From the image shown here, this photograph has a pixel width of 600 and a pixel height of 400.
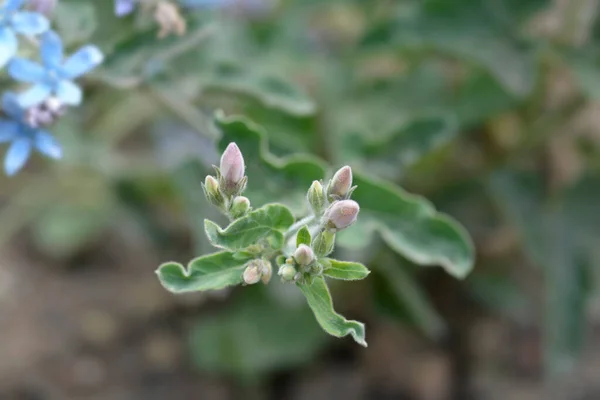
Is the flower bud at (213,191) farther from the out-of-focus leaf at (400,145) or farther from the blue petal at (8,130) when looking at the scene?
the out-of-focus leaf at (400,145)

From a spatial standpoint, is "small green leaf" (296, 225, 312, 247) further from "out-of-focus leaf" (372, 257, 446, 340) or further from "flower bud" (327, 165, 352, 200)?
"out-of-focus leaf" (372, 257, 446, 340)

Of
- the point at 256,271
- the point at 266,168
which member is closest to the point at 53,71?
the point at 266,168

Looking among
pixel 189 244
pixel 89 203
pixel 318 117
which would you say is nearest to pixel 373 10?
pixel 318 117

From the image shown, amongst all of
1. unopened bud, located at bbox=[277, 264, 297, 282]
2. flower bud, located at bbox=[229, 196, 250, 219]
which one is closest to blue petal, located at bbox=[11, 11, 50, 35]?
flower bud, located at bbox=[229, 196, 250, 219]

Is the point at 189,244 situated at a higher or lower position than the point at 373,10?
lower

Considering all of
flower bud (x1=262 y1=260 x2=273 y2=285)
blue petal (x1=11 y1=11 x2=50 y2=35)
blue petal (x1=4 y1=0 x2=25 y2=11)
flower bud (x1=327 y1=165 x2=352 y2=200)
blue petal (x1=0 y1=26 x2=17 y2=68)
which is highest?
blue petal (x1=4 y1=0 x2=25 y2=11)

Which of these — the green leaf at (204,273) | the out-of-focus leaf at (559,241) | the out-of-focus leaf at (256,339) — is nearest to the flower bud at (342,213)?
the green leaf at (204,273)

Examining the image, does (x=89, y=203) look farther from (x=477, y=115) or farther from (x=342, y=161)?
(x=477, y=115)
